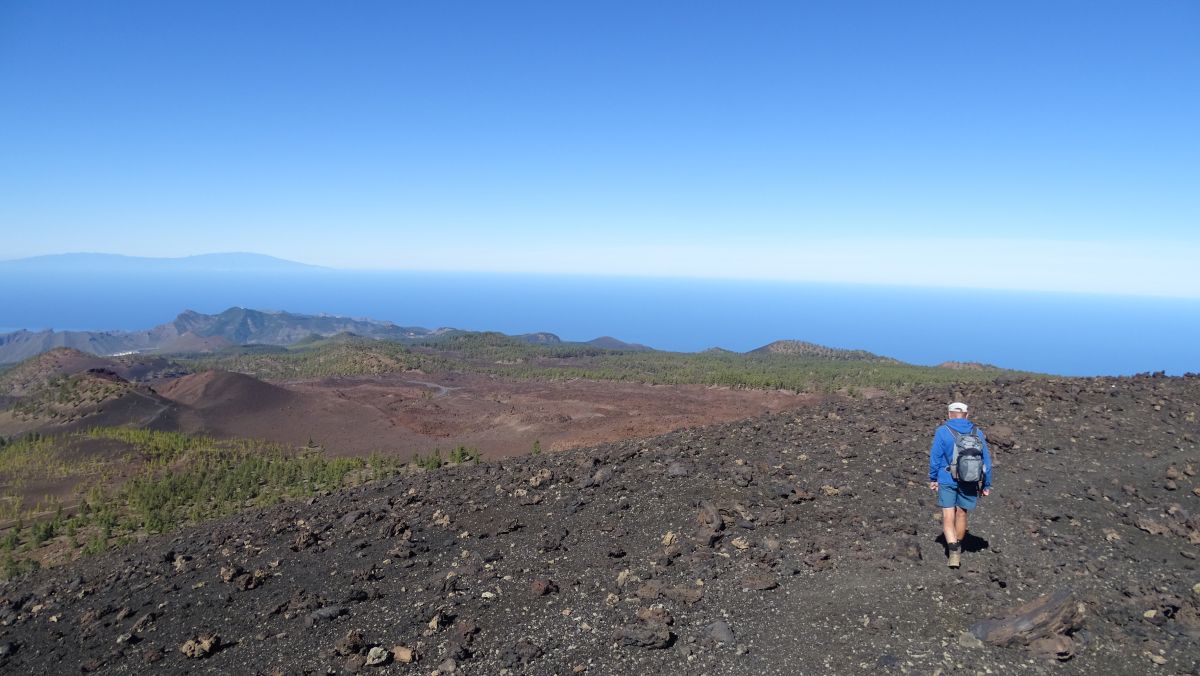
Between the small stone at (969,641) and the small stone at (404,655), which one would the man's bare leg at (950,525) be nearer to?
the small stone at (969,641)

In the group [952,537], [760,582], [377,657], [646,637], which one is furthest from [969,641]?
[377,657]

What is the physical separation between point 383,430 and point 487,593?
27103 mm

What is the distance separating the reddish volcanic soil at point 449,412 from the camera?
27.5 m

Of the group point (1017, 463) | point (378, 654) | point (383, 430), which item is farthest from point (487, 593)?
point (383, 430)

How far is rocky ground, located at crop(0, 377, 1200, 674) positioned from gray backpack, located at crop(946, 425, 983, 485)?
3.32 ft

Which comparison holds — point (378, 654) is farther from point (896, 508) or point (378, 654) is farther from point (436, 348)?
point (436, 348)

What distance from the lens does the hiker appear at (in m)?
6.79

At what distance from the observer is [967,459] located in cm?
681

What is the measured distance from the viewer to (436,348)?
8044cm

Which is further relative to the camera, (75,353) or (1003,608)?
(75,353)

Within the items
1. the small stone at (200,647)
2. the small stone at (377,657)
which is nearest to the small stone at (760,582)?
the small stone at (377,657)

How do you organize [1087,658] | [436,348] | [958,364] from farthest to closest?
[436,348]
[958,364]
[1087,658]

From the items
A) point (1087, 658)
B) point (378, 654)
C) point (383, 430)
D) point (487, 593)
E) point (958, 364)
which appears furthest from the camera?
point (958, 364)

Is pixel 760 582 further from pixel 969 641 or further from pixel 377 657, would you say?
pixel 377 657
